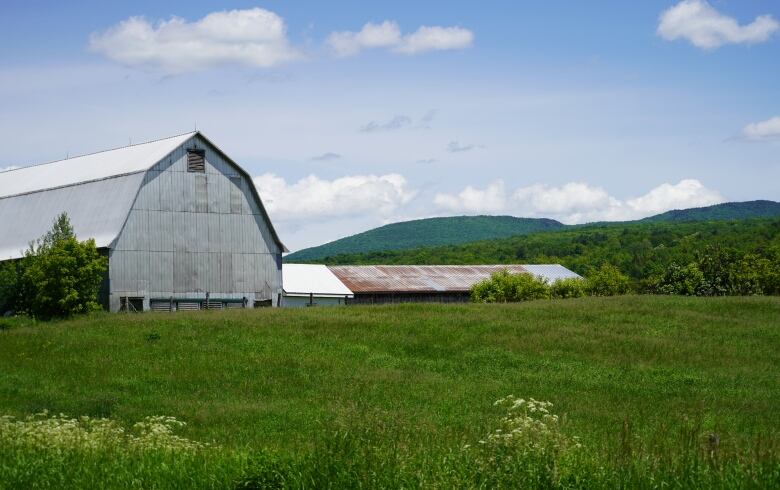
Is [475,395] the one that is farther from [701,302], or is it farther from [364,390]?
[701,302]

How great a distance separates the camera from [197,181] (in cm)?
5031

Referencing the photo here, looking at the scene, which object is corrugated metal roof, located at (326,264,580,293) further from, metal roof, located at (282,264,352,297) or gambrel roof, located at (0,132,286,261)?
gambrel roof, located at (0,132,286,261)

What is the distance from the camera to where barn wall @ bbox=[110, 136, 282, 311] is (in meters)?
48.3

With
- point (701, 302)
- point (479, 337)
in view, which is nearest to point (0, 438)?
point (479, 337)

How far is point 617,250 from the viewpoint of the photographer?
137750mm

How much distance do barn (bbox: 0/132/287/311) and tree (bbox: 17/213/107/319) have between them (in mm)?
1589

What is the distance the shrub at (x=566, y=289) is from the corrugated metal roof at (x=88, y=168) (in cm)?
2892

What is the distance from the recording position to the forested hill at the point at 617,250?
349 feet

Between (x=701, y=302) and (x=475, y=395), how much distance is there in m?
20.1

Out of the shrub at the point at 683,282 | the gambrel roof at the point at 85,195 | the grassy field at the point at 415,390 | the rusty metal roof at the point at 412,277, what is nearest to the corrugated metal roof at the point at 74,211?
the gambrel roof at the point at 85,195

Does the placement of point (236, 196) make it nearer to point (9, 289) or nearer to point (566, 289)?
point (9, 289)

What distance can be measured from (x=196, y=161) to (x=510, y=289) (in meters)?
23.2

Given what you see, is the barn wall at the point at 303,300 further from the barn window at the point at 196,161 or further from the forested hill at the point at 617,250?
the forested hill at the point at 617,250

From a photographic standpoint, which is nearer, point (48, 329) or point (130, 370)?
point (130, 370)
